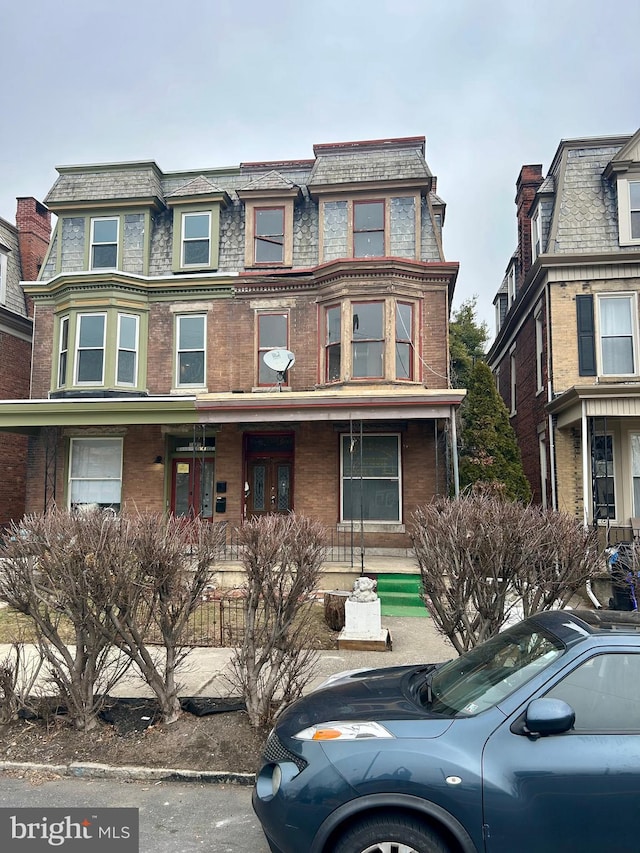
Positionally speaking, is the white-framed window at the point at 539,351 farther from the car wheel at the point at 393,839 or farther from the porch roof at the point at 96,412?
the car wheel at the point at 393,839

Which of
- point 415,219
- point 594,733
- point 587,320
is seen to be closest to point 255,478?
point 415,219

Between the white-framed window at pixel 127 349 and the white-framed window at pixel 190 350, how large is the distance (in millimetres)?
1097

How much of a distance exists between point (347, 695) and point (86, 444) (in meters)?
13.1

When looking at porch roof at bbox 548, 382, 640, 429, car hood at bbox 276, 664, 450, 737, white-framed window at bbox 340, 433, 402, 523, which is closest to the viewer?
car hood at bbox 276, 664, 450, 737

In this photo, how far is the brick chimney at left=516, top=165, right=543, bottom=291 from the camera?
17.6 meters

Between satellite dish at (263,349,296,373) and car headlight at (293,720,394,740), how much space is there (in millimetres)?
11295

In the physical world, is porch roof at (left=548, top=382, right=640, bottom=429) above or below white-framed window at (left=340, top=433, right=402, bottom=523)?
above

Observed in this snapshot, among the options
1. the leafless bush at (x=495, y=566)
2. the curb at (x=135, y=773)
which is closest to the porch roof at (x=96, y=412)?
the leafless bush at (x=495, y=566)

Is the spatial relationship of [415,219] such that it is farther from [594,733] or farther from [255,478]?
[594,733]

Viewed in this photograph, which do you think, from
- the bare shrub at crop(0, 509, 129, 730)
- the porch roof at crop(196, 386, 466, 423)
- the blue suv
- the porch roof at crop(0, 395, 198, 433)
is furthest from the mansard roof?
the blue suv

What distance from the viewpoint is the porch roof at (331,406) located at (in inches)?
483

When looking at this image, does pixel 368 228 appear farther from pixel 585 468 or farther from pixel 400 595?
pixel 400 595

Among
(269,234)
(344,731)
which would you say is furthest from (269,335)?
(344,731)
